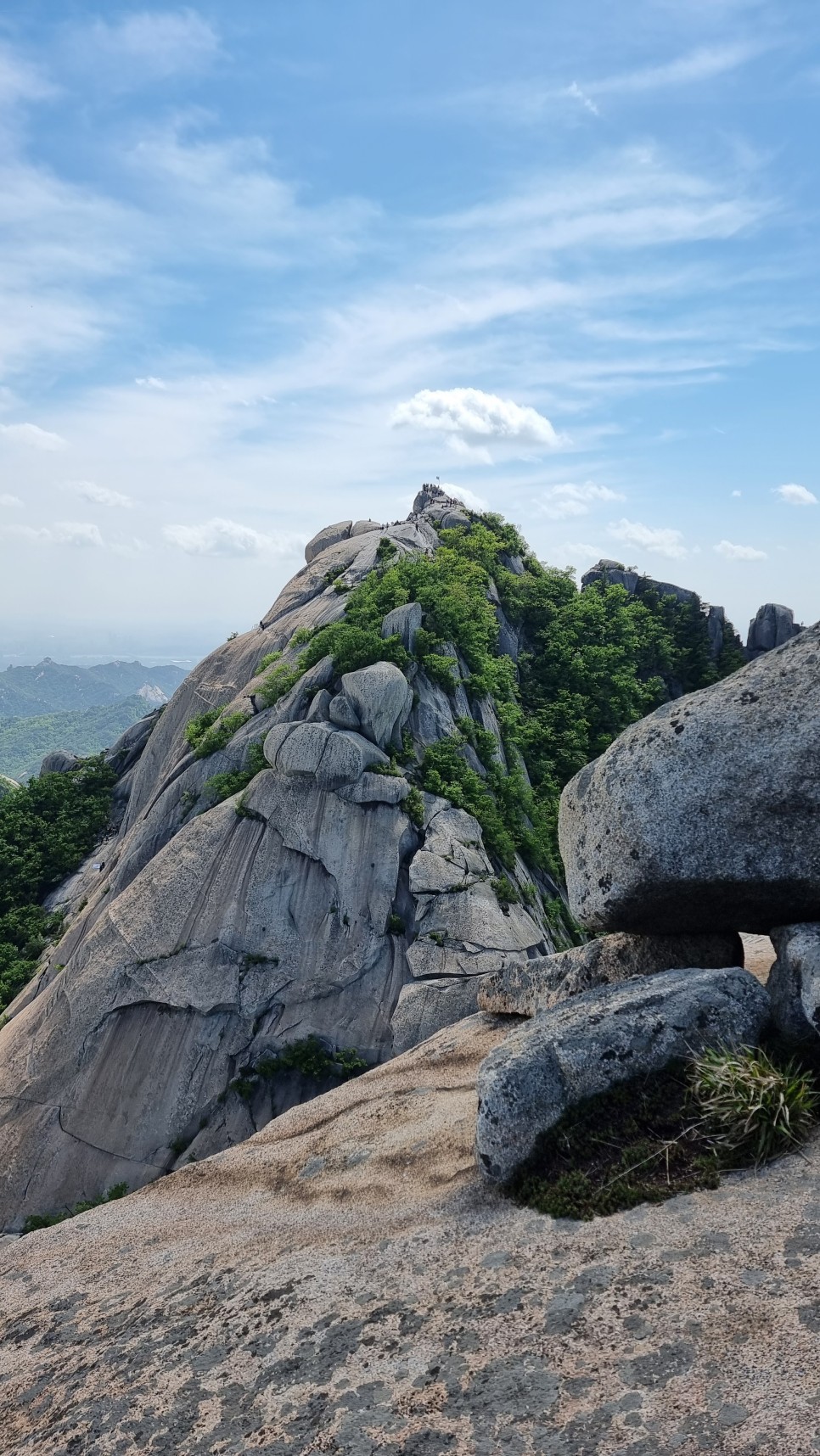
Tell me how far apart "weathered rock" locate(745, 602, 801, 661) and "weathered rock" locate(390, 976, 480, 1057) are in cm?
2993

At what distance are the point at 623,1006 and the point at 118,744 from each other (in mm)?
34703

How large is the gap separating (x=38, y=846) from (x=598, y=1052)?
2912 cm

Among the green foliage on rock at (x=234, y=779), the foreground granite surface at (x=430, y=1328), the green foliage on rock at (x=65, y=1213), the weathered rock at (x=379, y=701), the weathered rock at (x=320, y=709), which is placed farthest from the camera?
the green foliage on rock at (x=234, y=779)

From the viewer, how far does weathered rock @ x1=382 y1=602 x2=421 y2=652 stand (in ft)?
84.9

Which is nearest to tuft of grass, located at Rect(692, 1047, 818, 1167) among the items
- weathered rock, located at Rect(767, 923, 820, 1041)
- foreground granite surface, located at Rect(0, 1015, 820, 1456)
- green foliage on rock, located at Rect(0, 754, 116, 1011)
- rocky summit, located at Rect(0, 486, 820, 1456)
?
rocky summit, located at Rect(0, 486, 820, 1456)

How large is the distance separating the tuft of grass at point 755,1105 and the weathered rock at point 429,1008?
12550mm

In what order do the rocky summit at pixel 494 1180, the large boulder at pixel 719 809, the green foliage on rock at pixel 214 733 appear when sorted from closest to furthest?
the rocky summit at pixel 494 1180 → the large boulder at pixel 719 809 → the green foliage on rock at pixel 214 733

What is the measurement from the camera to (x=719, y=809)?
7.51 m

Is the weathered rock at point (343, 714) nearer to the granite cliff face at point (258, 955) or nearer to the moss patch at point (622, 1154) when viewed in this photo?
the granite cliff face at point (258, 955)

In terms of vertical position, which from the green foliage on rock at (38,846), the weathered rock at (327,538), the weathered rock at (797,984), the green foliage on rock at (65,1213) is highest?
the weathered rock at (327,538)

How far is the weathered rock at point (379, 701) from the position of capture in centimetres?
2298

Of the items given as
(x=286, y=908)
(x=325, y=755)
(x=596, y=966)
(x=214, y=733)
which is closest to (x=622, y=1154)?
(x=596, y=966)

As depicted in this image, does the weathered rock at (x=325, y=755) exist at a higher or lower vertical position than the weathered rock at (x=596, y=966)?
higher

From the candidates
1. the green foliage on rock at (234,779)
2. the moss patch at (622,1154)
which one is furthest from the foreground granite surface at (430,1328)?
the green foliage on rock at (234,779)
